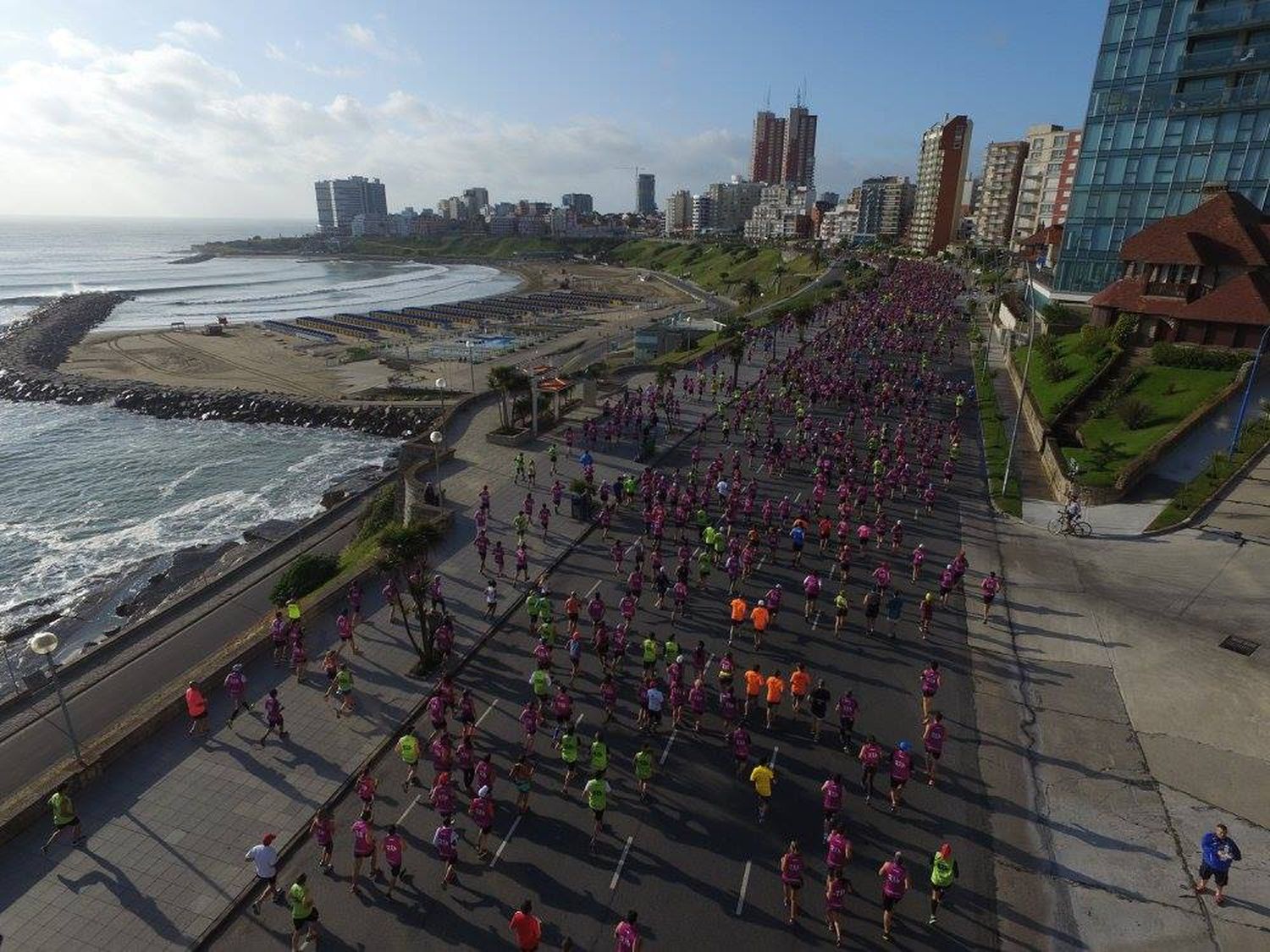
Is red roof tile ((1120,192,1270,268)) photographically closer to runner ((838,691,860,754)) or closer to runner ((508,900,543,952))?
runner ((838,691,860,754))

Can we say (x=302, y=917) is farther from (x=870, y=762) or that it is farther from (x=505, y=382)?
(x=505, y=382)

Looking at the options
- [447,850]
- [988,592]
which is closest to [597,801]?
[447,850]

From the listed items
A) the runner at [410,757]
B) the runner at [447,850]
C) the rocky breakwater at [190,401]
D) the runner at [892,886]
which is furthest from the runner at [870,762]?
the rocky breakwater at [190,401]

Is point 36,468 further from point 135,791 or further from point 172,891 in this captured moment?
point 172,891

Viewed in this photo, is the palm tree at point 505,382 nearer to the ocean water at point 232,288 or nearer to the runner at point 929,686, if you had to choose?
the runner at point 929,686

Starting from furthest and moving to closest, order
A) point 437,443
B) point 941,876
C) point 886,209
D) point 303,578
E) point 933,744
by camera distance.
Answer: point 886,209 → point 437,443 → point 303,578 → point 933,744 → point 941,876
